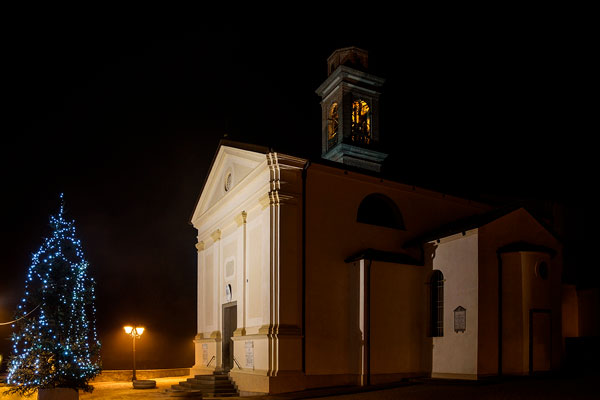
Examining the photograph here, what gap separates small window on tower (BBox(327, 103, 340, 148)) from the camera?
80.2 feet

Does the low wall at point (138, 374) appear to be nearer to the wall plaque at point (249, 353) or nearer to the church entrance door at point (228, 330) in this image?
the church entrance door at point (228, 330)

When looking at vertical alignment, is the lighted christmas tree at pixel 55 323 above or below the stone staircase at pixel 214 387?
above

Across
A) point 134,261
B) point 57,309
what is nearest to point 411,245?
point 57,309

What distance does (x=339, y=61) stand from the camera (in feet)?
80.1

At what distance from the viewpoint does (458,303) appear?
53.7 ft

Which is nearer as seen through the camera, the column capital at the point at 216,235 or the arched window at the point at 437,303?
the arched window at the point at 437,303

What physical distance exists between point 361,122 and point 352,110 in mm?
703

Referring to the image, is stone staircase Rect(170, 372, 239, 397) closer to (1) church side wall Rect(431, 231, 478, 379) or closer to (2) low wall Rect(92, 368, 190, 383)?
(1) church side wall Rect(431, 231, 478, 379)

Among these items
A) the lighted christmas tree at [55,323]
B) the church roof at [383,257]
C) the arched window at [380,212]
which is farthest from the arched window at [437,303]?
the lighted christmas tree at [55,323]

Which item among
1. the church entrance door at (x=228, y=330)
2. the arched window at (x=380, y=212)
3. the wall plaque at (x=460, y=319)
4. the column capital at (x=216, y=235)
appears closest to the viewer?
the wall plaque at (x=460, y=319)

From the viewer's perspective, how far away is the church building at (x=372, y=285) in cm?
1578

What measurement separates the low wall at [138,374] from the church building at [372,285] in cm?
839

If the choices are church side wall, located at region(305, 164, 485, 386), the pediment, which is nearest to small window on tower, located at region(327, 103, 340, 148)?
the pediment

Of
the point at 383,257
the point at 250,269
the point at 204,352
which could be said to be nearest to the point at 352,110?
the point at 383,257
